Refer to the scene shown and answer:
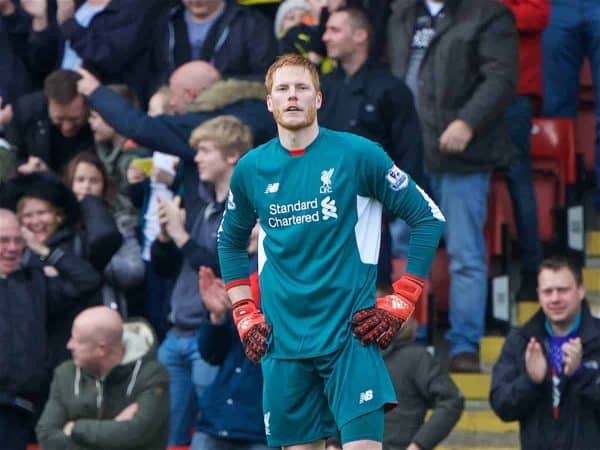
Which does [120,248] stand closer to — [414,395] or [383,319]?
[414,395]

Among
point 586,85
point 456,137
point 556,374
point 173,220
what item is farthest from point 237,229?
point 586,85

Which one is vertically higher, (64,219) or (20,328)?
(64,219)

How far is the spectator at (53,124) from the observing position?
1336 centimetres

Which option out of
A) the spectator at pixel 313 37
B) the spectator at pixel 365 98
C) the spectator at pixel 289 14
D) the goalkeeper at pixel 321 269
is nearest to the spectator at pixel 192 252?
the spectator at pixel 365 98

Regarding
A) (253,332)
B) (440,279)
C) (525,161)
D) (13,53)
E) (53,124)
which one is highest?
(13,53)

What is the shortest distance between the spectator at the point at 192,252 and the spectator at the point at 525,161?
7.55 ft

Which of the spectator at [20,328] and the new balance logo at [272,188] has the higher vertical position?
the new balance logo at [272,188]

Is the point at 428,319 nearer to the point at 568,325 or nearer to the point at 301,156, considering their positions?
the point at 568,325

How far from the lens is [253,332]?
866 centimetres

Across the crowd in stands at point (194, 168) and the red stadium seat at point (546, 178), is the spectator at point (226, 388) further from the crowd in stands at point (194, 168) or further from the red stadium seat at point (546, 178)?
the red stadium seat at point (546, 178)

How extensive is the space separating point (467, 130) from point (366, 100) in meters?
0.70

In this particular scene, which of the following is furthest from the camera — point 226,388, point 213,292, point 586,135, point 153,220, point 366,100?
point 586,135

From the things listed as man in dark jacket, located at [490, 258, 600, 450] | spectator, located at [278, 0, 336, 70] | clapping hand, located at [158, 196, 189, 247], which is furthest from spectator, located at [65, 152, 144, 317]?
man in dark jacket, located at [490, 258, 600, 450]

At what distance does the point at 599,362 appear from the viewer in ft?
34.9
